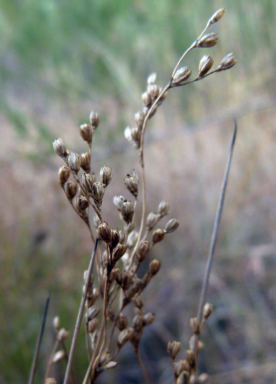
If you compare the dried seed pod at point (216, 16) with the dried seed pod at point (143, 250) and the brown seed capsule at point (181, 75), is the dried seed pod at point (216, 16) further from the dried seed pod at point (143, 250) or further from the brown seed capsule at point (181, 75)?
the dried seed pod at point (143, 250)

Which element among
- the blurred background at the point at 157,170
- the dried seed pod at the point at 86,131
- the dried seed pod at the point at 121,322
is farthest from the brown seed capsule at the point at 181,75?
the blurred background at the point at 157,170

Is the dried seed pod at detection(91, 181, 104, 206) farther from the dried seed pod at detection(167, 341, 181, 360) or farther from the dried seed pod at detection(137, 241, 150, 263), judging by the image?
the dried seed pod at detection(167, 341, 181, 360)

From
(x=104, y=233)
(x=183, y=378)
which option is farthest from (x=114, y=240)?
(x=183, y=378)

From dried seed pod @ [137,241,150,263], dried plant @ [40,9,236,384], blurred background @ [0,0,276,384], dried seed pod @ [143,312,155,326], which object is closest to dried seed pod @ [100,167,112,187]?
dried plant @ [40,9,236,384]

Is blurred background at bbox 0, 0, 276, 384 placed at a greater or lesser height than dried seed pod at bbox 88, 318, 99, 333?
greater

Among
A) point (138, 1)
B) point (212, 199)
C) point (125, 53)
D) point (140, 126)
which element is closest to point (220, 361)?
point (212, 199)

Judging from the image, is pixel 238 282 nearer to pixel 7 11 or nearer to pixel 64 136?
pixel 64 136
